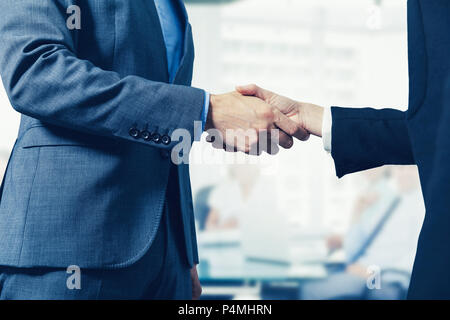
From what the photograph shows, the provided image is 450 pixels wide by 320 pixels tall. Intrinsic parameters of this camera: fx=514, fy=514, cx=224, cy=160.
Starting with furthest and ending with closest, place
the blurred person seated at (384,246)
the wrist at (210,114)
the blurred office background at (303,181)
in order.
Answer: the blurred office background at (303,181)
the blurred person seated at (384,246)
the wrist at (210,114)

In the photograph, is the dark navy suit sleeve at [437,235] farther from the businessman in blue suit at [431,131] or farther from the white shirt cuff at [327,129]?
the white shirt cuff at [327,129]

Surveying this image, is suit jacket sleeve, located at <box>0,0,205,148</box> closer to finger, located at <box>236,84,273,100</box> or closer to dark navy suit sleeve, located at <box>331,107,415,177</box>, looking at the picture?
finger, located at <box>236,84,273,100</box>

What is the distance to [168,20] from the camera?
1.05 m

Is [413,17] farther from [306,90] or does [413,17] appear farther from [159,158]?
[306,90]

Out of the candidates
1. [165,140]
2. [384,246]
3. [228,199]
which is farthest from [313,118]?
[228,199]

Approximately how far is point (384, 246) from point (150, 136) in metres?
2.10

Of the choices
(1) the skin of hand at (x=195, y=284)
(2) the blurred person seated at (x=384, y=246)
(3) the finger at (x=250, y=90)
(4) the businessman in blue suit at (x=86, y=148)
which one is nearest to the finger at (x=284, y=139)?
(3) the finger at (x=250, y=90)

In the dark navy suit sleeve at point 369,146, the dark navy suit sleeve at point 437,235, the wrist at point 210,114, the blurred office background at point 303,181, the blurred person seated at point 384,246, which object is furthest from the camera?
the blurred office background at point 303,181

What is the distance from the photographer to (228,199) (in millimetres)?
3543

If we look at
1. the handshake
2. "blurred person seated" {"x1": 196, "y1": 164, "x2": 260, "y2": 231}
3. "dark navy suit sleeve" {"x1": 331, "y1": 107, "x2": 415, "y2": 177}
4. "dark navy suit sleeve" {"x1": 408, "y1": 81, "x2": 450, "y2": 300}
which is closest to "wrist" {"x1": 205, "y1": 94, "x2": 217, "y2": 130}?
the handshake

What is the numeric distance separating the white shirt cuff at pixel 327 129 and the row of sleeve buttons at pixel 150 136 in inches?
16.2

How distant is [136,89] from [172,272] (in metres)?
0.35

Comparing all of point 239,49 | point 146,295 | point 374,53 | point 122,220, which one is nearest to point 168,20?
point 122,220

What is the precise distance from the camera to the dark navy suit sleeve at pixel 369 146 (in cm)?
109
